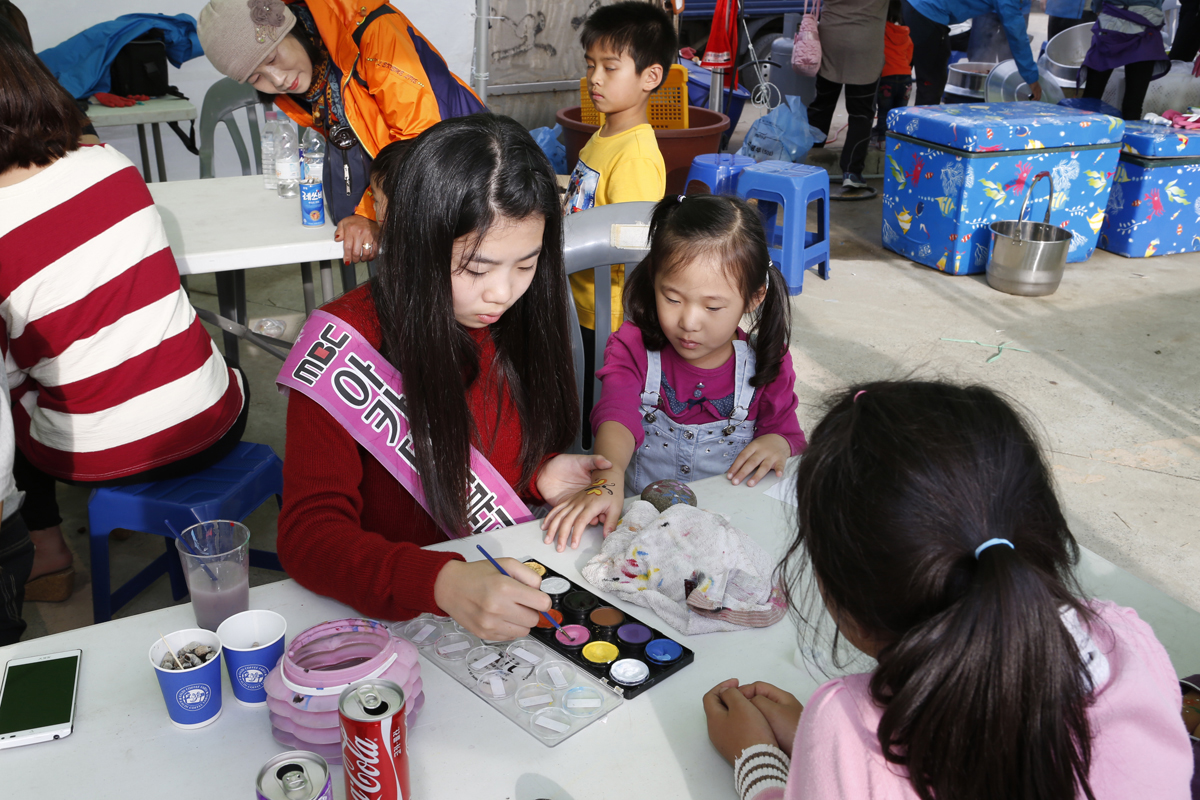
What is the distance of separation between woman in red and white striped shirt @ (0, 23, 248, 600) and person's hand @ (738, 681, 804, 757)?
1429 mm

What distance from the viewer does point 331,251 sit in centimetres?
252

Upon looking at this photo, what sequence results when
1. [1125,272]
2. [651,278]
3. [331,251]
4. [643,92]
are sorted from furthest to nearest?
[1125,272] < [643,92] < [331,251] < [651,278]

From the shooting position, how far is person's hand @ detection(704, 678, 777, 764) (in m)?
0.92

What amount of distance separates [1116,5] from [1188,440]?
303cm

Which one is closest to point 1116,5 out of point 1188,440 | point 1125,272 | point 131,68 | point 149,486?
point 1125,272

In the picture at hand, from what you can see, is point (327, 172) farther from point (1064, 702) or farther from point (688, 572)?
point (1064, 702)

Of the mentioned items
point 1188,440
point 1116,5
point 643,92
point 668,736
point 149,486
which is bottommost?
point 1188,440

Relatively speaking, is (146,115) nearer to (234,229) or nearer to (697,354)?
(234,229)

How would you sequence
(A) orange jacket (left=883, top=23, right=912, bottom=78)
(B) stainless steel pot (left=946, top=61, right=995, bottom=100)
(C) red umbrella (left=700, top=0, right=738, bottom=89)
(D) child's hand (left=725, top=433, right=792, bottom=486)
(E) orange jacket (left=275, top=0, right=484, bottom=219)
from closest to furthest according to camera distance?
(D) child's hand (left=725, top=433, right=792, bottom=486), (E) orange jacket (left=275, top=0, right=484, bottom=219), (C) red umbrella (left=700, top=0, right=738, bottom=89), (A) orange jacket (left=883, top=23, right=912, bottom=78), (B) stainless steel pot (left=946, top=61, right=995, bottom=100)

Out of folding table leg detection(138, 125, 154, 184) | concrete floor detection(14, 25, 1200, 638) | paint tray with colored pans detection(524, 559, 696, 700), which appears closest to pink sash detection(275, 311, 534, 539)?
paint tray with colored pans detection(524, 559, 696, 700)

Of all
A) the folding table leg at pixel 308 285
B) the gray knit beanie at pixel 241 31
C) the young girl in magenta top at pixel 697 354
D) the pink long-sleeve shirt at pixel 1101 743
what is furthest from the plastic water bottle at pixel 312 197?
the pink long-sleeve shirt at pixel 1101 743

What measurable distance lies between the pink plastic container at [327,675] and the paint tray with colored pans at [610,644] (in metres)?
0.19

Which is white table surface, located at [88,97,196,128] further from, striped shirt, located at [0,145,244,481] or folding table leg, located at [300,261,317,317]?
striped shirt, located at [0,145,244,481]

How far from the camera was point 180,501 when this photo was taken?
186 centimetres
